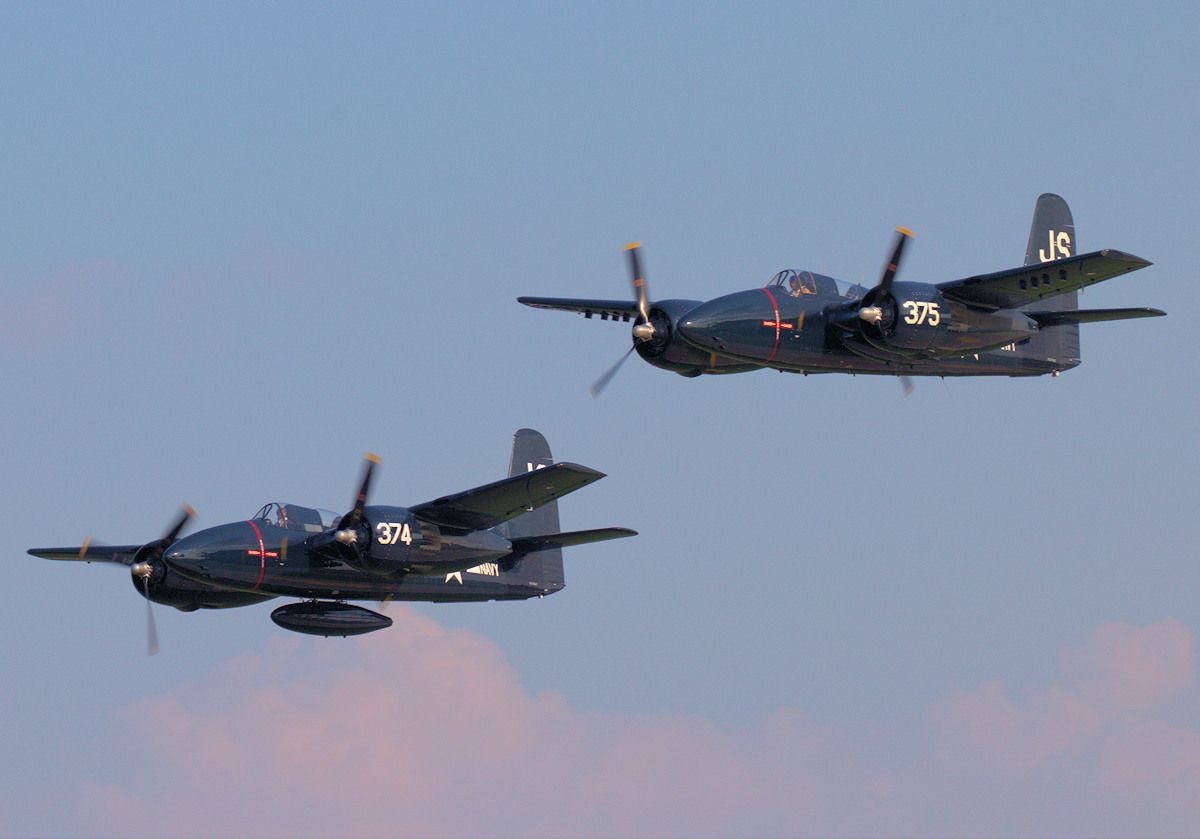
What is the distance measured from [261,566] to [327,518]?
8.14 feet

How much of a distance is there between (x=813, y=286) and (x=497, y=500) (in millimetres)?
10479

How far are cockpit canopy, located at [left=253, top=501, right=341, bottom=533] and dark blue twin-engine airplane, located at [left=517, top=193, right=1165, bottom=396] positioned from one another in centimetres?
896

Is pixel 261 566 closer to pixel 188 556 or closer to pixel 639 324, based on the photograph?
pixel 188 556

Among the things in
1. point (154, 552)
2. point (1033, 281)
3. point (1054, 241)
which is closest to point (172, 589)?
point (154, 552)

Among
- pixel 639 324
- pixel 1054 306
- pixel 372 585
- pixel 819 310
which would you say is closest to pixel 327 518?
pixel 372 585

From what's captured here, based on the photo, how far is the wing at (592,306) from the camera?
207 feet

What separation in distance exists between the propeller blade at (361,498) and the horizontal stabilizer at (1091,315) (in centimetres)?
1920

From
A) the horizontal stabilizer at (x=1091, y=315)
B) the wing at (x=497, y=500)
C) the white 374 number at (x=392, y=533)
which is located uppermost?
the horizontal stabilizer at (x=1091, y=315)

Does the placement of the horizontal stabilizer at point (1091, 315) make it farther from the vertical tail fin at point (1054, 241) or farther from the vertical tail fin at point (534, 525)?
the vertical tail fin at point (534, 525)

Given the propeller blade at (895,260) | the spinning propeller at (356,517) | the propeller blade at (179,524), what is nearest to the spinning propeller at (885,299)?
the propeller blade at (895,260)

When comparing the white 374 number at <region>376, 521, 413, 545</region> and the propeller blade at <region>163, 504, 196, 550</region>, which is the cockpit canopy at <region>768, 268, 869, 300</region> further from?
the propeller blade at <region>163, 504, 196, 550</region>

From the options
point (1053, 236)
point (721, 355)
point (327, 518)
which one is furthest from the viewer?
point (1053, 236)

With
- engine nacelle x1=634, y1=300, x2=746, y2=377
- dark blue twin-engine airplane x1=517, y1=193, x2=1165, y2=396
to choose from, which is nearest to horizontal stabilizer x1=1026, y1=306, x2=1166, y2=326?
dark blue twin-engine airplane x1=517, y1=193, x2=1165, y2=396

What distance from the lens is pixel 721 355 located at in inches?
2203
